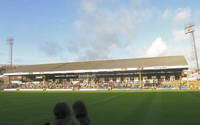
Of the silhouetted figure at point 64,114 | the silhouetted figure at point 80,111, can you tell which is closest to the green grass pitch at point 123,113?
the silhouetted figure at point 80,111

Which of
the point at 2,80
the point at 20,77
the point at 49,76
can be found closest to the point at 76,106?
the point at 49,76

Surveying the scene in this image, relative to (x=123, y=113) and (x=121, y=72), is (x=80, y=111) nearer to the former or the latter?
(x=123, y=113)

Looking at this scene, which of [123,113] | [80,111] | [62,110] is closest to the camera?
[62,110]

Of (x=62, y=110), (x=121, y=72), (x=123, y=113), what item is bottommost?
(x=123, y=113)

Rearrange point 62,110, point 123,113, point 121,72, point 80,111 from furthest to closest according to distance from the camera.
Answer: point 121,72 → point 123,113 → point 80,111 → point 62,110

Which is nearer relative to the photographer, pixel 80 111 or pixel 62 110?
pixel 62 110

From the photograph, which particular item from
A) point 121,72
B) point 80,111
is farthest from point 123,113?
point 121,72

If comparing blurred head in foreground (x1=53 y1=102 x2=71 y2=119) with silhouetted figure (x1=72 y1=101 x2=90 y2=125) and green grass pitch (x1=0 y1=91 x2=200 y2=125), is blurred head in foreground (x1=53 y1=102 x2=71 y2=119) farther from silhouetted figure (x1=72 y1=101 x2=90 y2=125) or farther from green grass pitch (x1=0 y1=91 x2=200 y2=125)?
green grass pitch (x1=0 y1=91 x2=200 y2=125)

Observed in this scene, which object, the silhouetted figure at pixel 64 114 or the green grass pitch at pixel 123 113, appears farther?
the green grass pitch at pixel 123 113

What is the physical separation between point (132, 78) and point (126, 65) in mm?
5429

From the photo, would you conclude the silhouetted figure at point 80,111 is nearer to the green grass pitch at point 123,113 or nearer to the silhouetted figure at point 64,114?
the silhouetted figure at point 64,114

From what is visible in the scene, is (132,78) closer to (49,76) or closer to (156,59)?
(156,59)

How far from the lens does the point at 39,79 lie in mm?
86438

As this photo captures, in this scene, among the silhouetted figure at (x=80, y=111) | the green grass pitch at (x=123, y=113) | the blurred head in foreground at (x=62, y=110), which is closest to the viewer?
the blurred head in foreground at (x=62, y=110)
